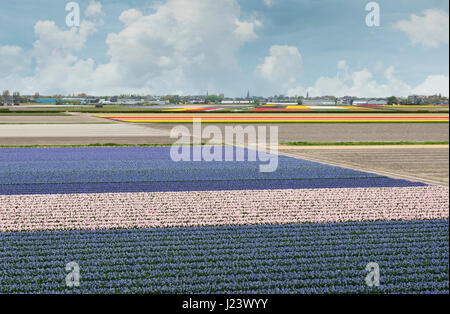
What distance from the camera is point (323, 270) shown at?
24.9ft

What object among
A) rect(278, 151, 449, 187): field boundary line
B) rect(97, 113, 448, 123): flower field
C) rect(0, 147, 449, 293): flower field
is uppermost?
rect(97, 113, 448, 123): flower field

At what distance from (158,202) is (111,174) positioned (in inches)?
220

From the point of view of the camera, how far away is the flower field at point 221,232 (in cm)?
714

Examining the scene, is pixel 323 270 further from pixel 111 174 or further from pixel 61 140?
pixel 61 140

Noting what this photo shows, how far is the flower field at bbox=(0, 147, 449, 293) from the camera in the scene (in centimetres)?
714

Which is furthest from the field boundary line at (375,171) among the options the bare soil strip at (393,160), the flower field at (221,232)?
the flower field at (221,232)

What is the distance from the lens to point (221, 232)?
32.0ft

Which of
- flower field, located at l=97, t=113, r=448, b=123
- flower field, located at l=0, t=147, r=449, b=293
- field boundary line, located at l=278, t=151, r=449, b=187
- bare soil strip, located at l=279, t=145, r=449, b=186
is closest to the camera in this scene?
Result: flower field, located at l=0, t=147, r=449, b=293

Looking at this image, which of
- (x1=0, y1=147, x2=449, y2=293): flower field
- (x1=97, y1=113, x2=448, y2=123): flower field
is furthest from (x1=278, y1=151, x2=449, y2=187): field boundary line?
(x1=97, y1=113, x2=448, y2=123): flower field

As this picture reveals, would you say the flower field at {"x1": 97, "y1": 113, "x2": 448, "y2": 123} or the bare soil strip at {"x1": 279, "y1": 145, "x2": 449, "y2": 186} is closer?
the bare soil strip at {"x1": 279, "y1": 145, "x2": 449, "y2": 186}

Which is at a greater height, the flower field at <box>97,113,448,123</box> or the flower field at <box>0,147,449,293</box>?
the flower field at <box>97,113,448,123</box>

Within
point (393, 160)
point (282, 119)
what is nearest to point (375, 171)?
point (393, 160)

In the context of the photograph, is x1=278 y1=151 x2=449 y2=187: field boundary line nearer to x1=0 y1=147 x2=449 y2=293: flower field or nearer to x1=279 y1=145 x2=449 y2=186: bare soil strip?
x1=279 y1=145 x2=449 y2=186: bare soil strip
